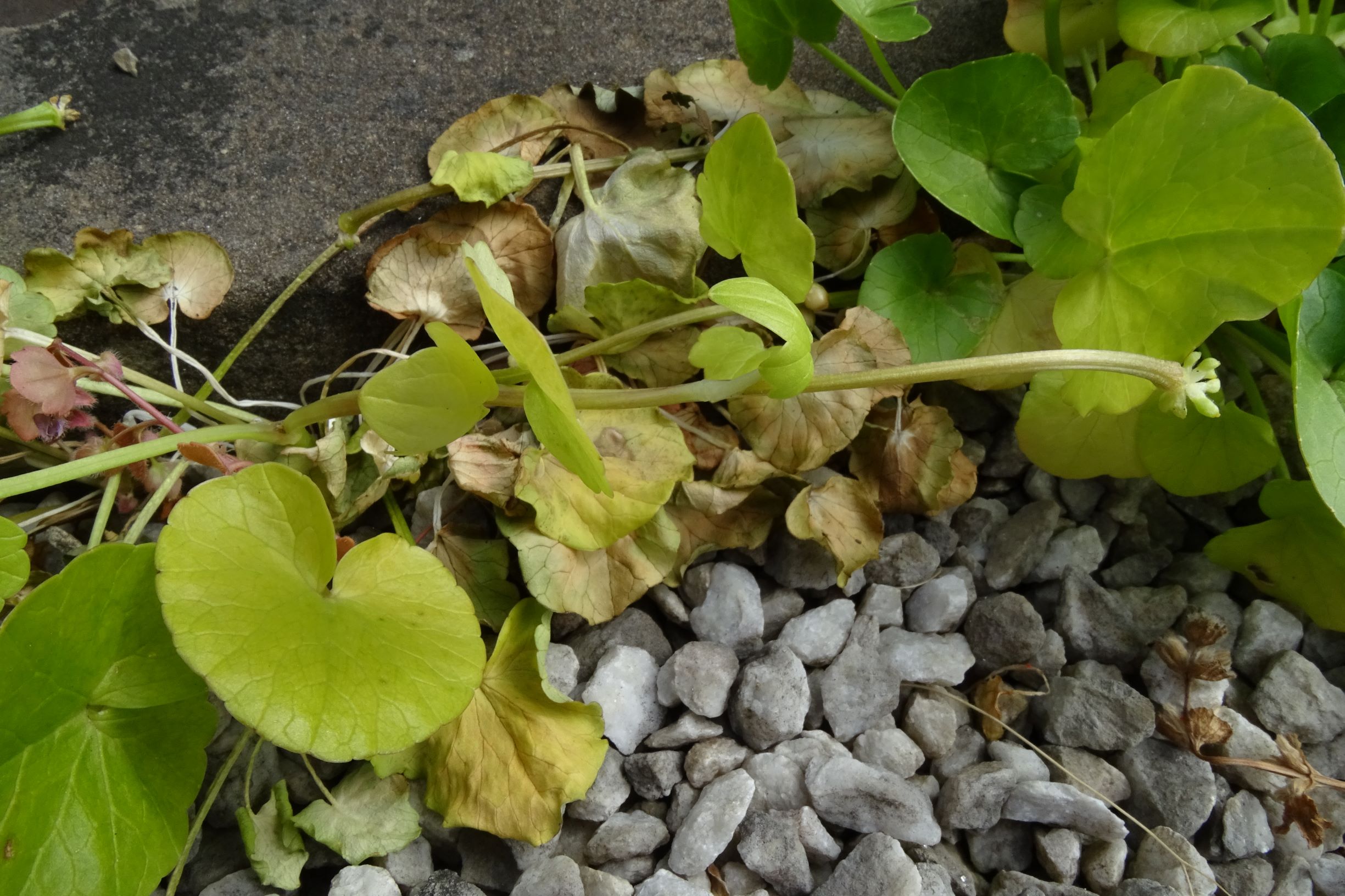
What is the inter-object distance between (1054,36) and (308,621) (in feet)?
2.98

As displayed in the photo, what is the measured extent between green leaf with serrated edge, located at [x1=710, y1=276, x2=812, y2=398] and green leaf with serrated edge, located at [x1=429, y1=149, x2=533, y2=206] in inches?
14.8

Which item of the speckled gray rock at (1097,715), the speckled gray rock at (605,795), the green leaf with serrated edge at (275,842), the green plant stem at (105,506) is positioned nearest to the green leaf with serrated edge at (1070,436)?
the speckled gray rock at (1097,715)

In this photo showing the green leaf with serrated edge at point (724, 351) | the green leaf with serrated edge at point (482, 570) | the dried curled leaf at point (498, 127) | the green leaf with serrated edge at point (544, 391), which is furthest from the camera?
the dried curled leaf at point (498, 127)

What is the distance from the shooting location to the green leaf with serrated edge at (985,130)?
83 centimetres

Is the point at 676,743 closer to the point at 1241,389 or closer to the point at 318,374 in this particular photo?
the point at 318,374

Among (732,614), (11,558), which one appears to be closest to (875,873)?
(732,614)

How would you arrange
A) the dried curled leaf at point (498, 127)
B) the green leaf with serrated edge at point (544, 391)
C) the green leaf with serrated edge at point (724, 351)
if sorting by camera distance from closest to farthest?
the green leaf with serrated edge at point (544, 391) < the green leaf with serrated edge at point (724, 351) < the dried curled leaf at point (498, 127)

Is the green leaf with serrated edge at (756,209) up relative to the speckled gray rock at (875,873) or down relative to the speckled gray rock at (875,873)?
up

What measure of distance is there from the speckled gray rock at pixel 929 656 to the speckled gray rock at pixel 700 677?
0.16m

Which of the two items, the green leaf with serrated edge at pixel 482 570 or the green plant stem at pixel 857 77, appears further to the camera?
the green plant stem at pixel 857 77

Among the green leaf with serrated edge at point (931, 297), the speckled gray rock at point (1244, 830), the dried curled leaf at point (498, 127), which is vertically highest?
the dried curled leaf at point (498, 127)

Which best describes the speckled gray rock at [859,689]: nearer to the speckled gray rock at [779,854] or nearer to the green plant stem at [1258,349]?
the speckled gray rock at [779,854]

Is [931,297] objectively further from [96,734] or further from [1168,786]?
[96,734]

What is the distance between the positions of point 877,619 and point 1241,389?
544 mm
